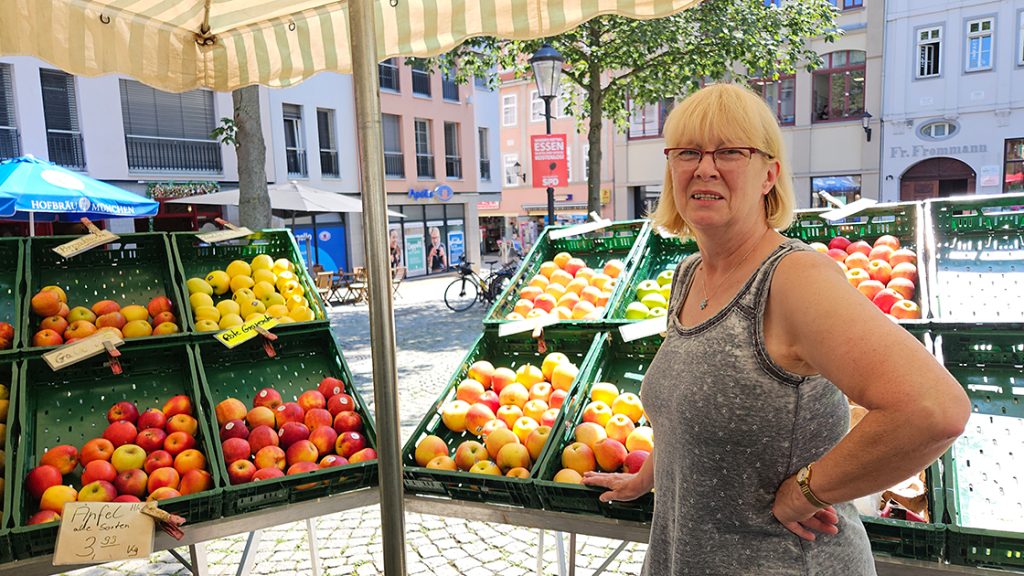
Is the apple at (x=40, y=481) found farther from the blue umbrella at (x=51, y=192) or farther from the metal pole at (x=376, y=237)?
the blue umbrella at (x=51, y=192)

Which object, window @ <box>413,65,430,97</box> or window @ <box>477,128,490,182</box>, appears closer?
window @ <box>413,65,430,97</box>

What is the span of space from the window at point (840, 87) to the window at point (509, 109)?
58.3 ft

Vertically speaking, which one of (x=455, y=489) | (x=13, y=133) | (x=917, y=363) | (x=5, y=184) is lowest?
(x=455, y=489)

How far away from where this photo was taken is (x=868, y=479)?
3.93ft

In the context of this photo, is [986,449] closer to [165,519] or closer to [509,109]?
[165,519]

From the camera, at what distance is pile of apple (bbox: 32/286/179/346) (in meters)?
2.95

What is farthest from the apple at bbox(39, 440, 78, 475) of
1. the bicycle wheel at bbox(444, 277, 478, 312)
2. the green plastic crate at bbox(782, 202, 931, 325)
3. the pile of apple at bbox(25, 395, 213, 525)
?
the bicycle wheel at bbox(444, 277, 478, 312)

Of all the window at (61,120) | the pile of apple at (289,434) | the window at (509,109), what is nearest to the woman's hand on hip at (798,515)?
the pile of apple at (289,434)

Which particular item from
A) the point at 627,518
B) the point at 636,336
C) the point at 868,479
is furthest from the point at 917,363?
the point at 636,336

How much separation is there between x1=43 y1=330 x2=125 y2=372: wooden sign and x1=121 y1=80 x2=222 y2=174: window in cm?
1589

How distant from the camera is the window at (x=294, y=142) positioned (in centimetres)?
2028

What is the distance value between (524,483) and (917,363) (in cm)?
141

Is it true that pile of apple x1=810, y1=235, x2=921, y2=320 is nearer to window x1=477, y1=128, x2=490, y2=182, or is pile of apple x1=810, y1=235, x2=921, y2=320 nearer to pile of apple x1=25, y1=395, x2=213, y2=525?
pile of apple x1=25, y1=395, x2=213, y2=525

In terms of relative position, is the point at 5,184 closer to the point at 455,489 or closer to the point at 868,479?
the point at 455,489
